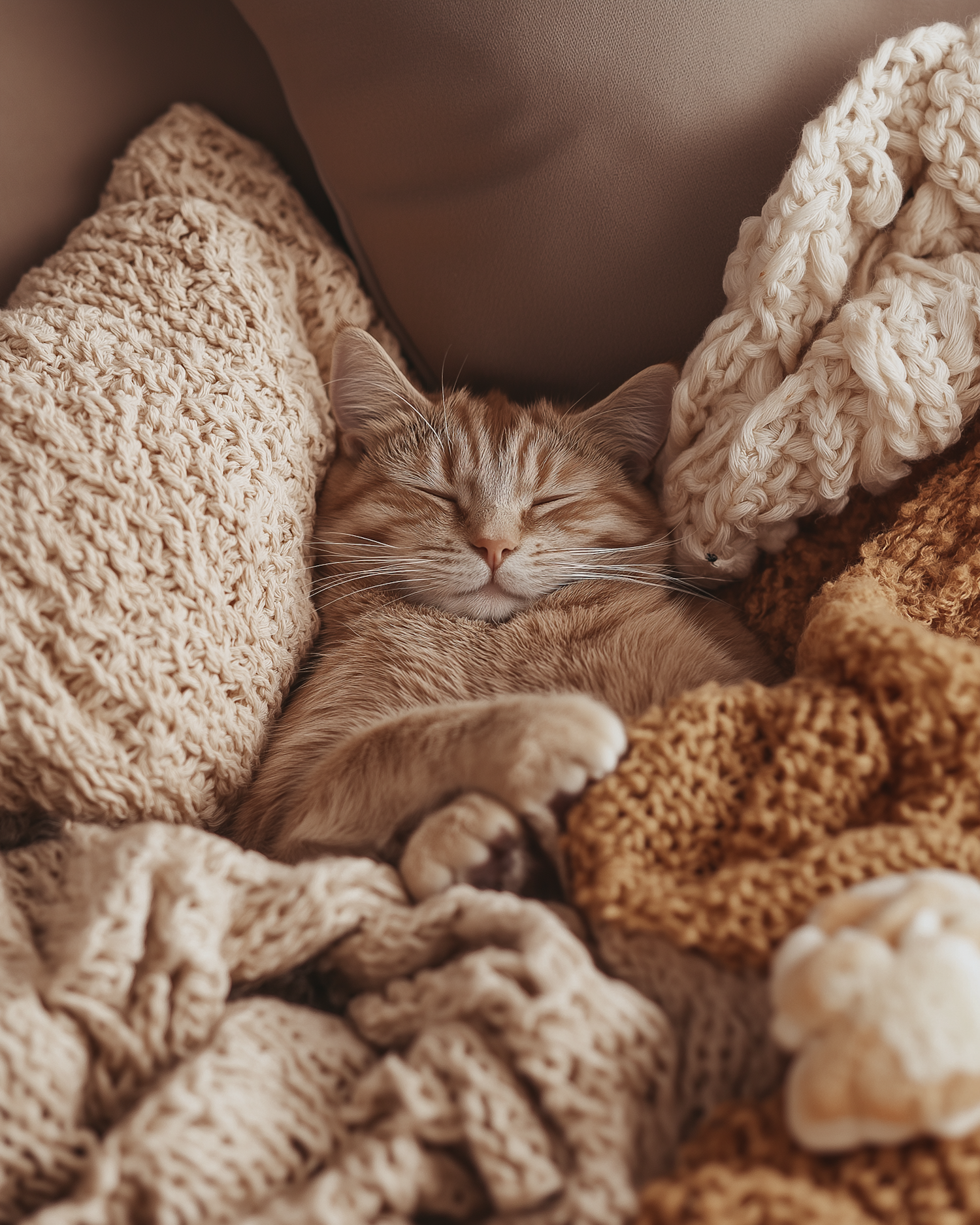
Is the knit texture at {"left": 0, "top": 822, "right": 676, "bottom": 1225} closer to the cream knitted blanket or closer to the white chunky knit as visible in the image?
the cream knitted blanket

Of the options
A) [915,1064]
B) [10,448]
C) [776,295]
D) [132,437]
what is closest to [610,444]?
[776,295]

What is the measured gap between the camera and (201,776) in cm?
99

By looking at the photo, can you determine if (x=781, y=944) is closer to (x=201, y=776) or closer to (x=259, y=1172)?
(x=259, y=1172)

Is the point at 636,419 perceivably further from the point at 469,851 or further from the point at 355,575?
the point at 469,851

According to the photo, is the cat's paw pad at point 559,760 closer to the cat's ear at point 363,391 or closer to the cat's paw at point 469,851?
the cat's paw at point 469,851

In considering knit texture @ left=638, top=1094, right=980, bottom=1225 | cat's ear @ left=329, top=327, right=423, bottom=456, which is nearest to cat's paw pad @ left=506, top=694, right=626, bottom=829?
knit texture @ left=638, top=1094, right=980, bottom=1225

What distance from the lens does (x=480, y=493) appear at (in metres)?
1.31

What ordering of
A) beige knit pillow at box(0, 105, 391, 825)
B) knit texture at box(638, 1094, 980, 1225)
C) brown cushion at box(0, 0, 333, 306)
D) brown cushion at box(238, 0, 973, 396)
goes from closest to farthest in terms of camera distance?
knit texture at box(638, 1094, 980, 1225), beige knit pillow at box(0, 105, 391, 825), brown cushion at box(238, 0, 973, 396), brown cushion at box(0, 0, 333, 306)

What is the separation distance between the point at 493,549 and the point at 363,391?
0.33 metres

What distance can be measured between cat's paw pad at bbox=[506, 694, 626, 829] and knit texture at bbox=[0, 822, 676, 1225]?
0.10 m

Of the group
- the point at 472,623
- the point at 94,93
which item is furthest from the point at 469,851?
the point at 94,93

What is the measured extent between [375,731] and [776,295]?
67 cm

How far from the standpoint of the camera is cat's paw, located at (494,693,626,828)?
2.65 ft

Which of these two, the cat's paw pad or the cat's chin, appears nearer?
the cat's paw pad
